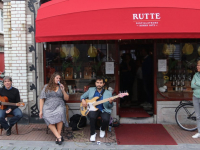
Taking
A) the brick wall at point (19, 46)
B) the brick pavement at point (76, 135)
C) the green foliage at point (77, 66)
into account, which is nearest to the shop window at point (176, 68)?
the brick pavement at point (76, 135)

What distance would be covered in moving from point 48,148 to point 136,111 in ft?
9.82

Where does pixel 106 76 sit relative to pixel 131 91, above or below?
above

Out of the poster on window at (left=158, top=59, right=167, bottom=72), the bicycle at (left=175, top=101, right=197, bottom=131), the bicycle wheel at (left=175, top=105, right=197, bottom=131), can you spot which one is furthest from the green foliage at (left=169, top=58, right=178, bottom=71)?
the bicycle wheel at (left=175, top=105, right=197, bottom=131)

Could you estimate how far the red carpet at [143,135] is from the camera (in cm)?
452

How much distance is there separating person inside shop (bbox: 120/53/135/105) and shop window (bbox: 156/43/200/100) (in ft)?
4.88

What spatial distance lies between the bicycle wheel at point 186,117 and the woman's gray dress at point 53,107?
289cm

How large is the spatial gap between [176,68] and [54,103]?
349 centimetres

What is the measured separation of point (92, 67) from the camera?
5.95 m

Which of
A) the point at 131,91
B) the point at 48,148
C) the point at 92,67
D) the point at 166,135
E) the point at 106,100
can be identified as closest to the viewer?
the point at 48,148

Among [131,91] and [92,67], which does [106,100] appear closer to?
[92,67]

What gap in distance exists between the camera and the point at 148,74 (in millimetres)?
6422

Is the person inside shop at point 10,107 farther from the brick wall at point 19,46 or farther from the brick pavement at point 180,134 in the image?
the brick pavement at point 180,134

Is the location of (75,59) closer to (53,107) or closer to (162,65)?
(53,107)

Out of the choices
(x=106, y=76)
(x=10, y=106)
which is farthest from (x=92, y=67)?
(x=10, y=106)
